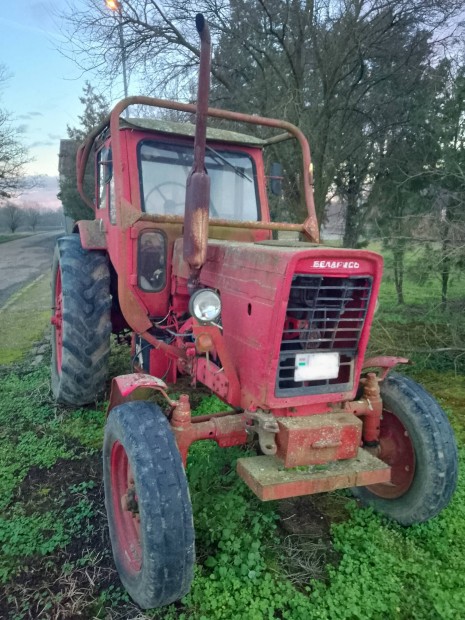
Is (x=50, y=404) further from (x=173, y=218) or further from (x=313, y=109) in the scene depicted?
(x=313, y=109)

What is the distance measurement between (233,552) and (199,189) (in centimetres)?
194

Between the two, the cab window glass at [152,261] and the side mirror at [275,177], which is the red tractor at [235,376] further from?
the side mirror at [275,177]

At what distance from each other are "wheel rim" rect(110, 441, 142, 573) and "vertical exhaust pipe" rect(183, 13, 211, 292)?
1.05 m

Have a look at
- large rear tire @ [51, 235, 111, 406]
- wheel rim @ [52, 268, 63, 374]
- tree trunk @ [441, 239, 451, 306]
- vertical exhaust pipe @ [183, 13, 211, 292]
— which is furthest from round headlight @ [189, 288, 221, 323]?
tree trunk @ [441, 239, 451, 306]

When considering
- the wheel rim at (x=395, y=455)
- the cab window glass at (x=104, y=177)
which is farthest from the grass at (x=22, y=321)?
the wheel rim at (x=395, y=455)

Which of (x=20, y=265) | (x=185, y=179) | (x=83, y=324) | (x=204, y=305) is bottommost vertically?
(x=20, y=265)

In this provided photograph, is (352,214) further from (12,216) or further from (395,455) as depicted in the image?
(12,216)

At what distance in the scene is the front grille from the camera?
2.39 metres

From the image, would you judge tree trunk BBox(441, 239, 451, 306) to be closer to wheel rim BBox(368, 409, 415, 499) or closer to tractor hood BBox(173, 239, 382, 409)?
wheel rim BBox(368, 409, 415, 499)

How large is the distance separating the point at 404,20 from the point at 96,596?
892 centimetres

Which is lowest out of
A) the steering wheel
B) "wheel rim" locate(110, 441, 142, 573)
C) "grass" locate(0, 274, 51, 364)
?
"grass" locate(0, 274, 51, 364)

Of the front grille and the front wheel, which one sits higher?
the front grille

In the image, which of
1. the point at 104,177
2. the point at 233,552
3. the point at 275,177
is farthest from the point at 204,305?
the point at 104,177

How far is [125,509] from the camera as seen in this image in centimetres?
243
